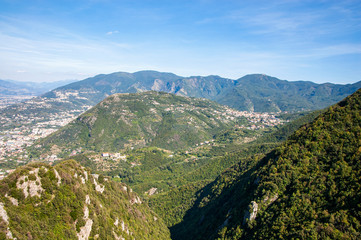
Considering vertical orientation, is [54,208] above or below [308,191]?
above

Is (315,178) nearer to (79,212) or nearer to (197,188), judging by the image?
(79,212)

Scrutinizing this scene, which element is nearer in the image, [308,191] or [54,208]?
Answer: [54,208]

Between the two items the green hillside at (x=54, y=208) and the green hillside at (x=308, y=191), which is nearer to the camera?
the green hillside at (x=54, y=208)

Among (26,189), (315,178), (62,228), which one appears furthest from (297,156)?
(26,189)

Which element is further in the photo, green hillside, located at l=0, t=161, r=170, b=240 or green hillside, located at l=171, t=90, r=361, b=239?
green hillside, located at l=171, t=90, r=361, b=239
